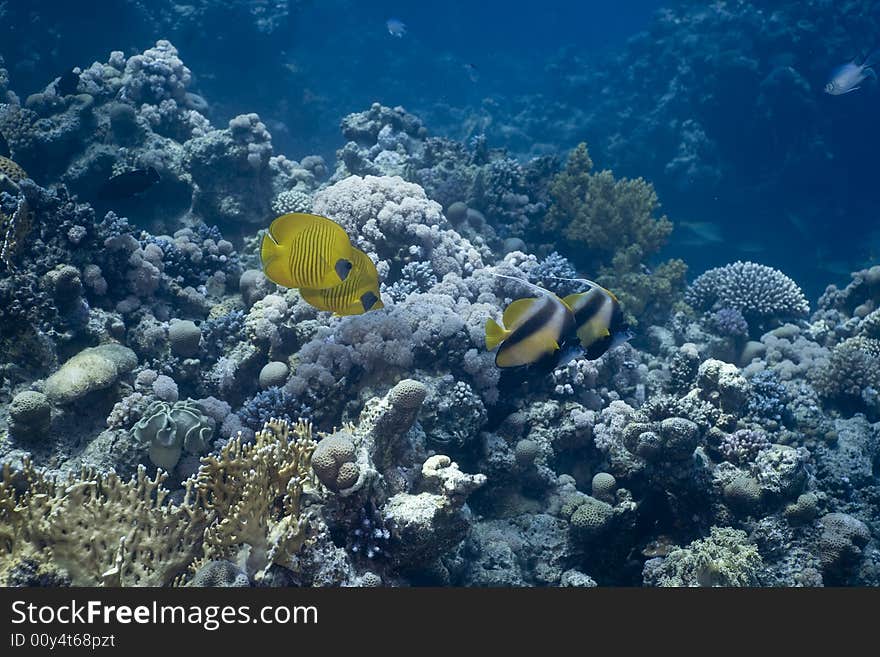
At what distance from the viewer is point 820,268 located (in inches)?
714

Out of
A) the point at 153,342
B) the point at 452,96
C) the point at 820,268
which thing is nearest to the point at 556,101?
the point at 452,96

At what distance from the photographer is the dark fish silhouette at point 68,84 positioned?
880cm

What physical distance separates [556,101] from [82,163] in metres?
23.0

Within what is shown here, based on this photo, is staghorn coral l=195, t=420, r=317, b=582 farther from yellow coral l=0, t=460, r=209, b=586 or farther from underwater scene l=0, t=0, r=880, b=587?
yellow coral l=0, t=460, r=209, b=586

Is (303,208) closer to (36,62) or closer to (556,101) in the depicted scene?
(36,62)

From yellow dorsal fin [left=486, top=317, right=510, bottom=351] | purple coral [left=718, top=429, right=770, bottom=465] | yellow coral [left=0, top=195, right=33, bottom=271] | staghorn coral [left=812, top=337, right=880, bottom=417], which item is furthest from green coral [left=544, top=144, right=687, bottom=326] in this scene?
yellow coral [left=0, top=195, right=33, bottom=271]

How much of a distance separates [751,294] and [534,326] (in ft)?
24.4

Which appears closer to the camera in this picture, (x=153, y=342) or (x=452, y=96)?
(x=153, y=342)

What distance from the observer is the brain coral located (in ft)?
29.4

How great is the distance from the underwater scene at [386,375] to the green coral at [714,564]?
0.10ft

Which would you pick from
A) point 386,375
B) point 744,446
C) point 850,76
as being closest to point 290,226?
point 386,375

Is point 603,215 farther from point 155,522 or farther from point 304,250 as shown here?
point 155,522

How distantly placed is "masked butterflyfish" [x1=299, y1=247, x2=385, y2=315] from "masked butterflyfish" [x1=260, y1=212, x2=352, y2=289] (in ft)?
0.44

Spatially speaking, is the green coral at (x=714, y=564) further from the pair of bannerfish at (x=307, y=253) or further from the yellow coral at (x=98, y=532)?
the yellow coral at (x=98, y=532)
